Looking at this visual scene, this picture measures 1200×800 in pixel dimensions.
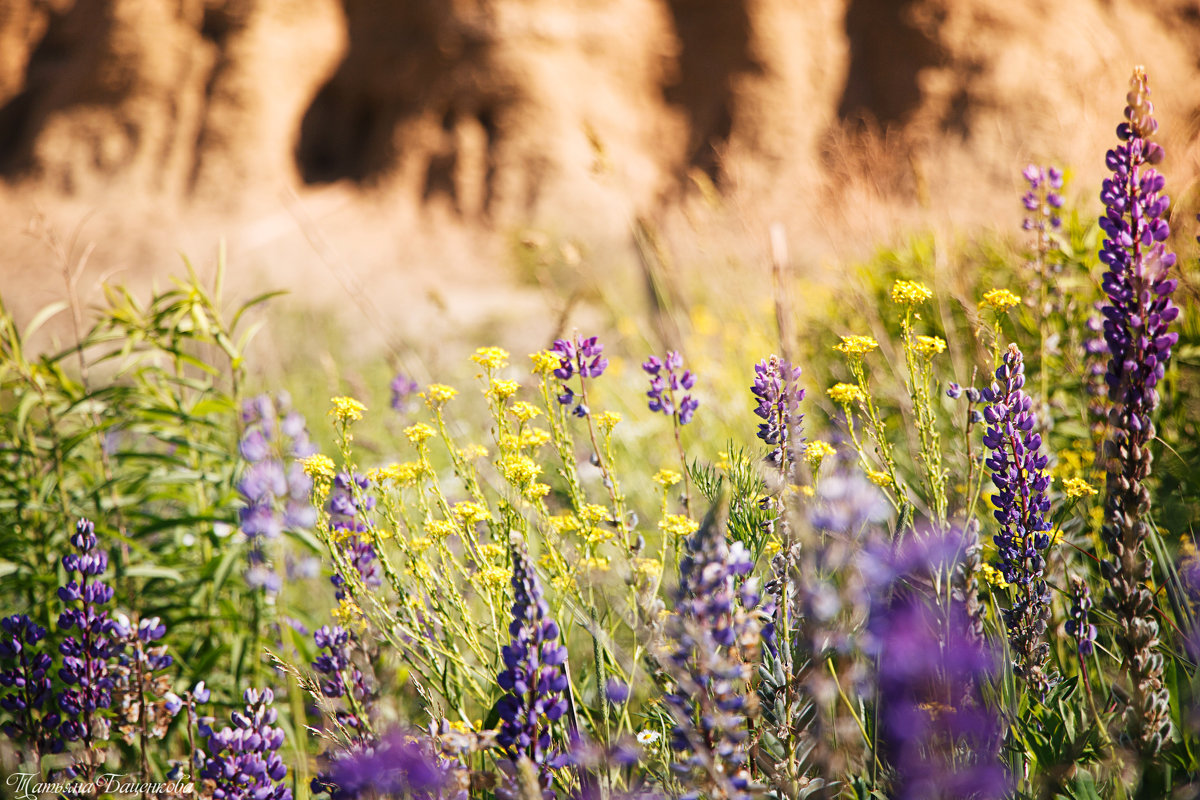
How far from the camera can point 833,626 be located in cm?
123

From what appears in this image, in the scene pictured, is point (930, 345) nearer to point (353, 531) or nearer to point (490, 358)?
point (490, 358)

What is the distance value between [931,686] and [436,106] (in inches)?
530

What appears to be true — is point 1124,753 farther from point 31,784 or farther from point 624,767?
point 31,784

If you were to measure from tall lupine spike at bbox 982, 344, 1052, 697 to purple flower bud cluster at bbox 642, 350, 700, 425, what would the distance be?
57 centimetres

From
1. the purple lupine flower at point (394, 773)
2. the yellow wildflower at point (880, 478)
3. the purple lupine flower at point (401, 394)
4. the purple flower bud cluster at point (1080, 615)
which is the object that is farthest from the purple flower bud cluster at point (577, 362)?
the purple lupine flower at point (401, 394)

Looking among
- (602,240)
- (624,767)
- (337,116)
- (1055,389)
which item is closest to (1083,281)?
(1055,389)

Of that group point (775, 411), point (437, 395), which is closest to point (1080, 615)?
point (775, 411)

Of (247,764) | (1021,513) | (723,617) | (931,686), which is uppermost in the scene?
(1021,513)

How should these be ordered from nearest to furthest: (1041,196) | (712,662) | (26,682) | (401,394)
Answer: (712,662), (26,682), (1041,196), (401,394)

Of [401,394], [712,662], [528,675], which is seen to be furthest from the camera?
[401,394]

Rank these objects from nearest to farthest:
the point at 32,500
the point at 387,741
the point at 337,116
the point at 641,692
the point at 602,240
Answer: the point at 387,741 < the point at 641,692 < the point at 32,500 < the point at 602,240 < the point at 337,116

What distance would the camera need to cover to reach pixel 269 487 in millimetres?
1878

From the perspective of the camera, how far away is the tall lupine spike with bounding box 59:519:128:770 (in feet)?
5.00

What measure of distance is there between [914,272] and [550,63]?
34.9ft
